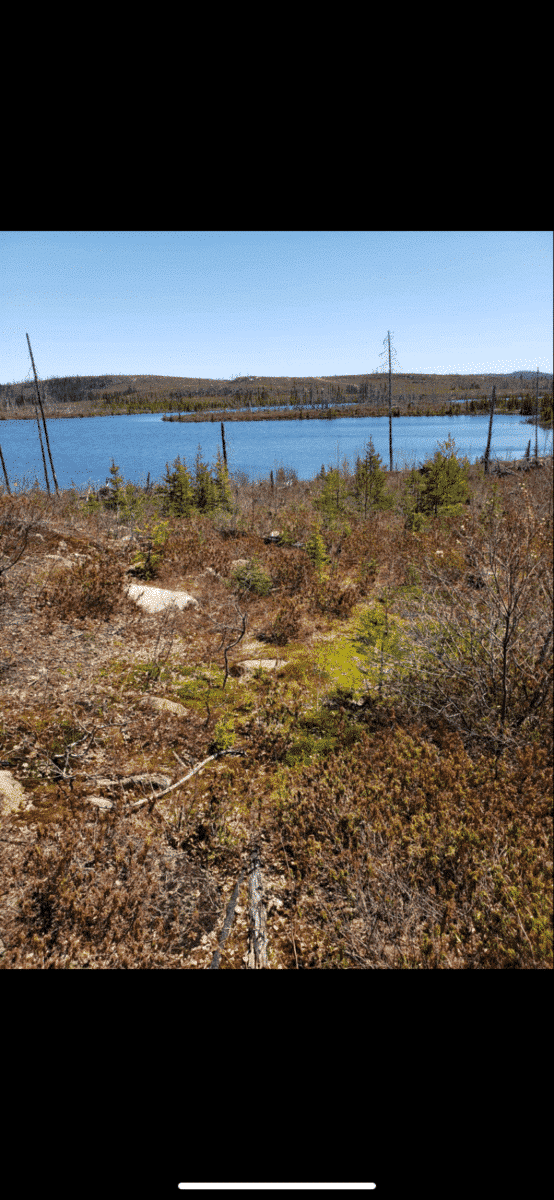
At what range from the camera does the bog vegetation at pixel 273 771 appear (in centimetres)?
300

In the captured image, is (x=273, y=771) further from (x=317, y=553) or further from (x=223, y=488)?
(x=223, y=488)

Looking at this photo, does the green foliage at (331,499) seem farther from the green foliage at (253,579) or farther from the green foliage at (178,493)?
the green foliage at (253,579)

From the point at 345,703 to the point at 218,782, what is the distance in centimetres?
193

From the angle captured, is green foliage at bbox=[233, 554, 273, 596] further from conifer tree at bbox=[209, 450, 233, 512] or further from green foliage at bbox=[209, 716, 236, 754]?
conifer tree at bbox=[209, 450, 233, 512]

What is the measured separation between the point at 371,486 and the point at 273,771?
10.7 m

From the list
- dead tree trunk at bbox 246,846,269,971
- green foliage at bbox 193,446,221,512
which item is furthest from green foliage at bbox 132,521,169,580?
dead tree trunk at bbox 246,846,269,971

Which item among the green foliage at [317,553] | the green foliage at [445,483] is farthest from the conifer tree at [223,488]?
the green foliage at [445,483]

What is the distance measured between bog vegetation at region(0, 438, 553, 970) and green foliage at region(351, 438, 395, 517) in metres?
5.16

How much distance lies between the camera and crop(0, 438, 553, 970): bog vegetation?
3.00m

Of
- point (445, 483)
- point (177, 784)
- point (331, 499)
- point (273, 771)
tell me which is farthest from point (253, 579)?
point (445, 483)
